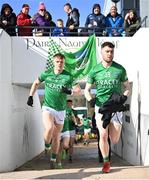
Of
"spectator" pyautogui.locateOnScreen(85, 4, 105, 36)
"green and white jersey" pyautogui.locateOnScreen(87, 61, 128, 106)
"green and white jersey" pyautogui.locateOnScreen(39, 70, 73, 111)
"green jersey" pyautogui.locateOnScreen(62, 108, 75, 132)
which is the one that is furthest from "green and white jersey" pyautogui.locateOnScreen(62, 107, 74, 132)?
"green and white jersey" pyautogui.locateOnScreen(87, 61, 128, 106)

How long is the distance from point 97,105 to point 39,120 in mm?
9948

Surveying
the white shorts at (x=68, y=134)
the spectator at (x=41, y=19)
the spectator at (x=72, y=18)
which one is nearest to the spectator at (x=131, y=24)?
the spectator at (x=72, y=18)

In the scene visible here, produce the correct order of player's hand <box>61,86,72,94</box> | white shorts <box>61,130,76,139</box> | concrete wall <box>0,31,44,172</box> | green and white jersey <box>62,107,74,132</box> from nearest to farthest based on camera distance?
player's hand <box>61,86,72,94</box> → concrete wall <box>0,31,44,172</box> → white shorts <box>61,130,76,139</box> → green and white jersey <box>62,107,74,132</box>

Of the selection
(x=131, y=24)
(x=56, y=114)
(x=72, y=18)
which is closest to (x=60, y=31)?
(x=72, y=18)

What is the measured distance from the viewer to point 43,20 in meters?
11.7

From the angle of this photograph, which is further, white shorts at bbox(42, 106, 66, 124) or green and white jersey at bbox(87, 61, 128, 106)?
white shorts at bbox(42, 106, 66, 124)

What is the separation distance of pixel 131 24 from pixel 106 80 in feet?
15.5

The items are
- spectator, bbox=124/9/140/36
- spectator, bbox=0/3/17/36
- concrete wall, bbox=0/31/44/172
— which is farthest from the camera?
spectator, bbox=124/9/140/36

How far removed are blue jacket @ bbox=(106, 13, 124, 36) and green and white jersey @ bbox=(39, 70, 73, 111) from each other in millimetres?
3718

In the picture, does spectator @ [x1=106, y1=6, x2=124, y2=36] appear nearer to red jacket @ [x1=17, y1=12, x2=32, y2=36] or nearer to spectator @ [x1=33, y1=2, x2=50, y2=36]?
spectator @ [x1=33, y1=2, x2=50, y2=36]

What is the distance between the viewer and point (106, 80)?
7.09 m

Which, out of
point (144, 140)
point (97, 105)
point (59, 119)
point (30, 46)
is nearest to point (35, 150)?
point (30, 46)

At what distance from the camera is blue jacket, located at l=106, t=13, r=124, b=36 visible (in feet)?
37.3

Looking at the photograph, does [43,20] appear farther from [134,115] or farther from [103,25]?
[134,115]
